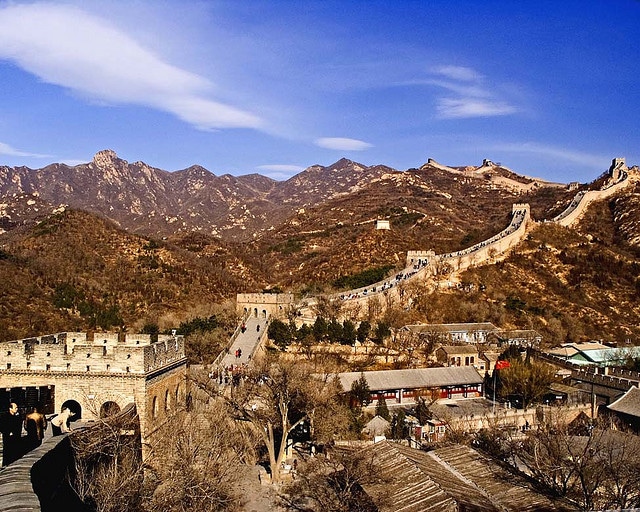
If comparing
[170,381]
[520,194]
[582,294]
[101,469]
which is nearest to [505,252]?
[582,294]

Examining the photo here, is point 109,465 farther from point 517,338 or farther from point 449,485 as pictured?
point 517,338

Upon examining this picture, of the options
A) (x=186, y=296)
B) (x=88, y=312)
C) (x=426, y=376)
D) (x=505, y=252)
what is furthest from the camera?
(x=505, y=252)

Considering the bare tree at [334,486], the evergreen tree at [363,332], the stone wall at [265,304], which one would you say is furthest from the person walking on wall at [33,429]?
the stone wall at [265,304]

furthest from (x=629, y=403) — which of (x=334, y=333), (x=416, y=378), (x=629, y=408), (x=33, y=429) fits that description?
(x=33, y=429)

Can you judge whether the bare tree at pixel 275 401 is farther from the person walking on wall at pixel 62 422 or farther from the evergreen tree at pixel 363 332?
the evergreen tree at pixel 363 332

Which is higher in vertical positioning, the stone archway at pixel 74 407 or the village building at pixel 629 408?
the stone archway at pixel 74 407

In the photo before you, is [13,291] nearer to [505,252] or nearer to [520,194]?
[505,252]
